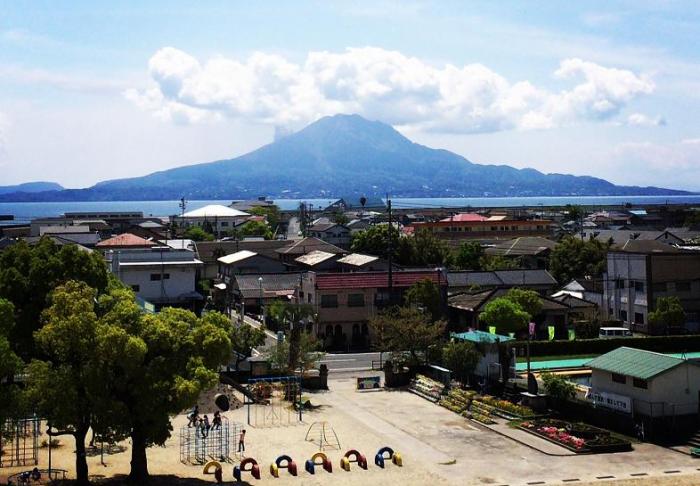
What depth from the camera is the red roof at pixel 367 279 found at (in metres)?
54.7

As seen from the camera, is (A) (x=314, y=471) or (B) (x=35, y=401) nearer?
(B) (x=35, y=401)

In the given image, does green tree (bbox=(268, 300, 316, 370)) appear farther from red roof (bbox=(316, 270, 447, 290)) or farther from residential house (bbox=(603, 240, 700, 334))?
residential house (bbox=(603, 240, 700, 334))

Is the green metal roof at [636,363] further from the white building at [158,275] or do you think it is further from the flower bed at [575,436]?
the white building at [158,275]

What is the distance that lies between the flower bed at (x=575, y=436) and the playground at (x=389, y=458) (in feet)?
1.71

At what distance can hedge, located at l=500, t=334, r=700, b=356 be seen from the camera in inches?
1870

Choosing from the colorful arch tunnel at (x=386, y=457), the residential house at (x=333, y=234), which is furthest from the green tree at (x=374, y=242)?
the colorful arch tunnel at (x=386, y=457)

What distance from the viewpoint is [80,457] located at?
2456 centimetres

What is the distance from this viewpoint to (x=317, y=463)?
93.5 feet

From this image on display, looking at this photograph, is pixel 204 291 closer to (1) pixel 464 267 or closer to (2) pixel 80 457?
(1) pixel 464 267

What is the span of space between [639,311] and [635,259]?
3473 millimetres

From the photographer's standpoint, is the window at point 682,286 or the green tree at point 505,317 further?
the window at point 682,286

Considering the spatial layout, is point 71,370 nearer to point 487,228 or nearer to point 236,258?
point 236,258

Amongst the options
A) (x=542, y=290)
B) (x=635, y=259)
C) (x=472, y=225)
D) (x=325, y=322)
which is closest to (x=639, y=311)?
(x=635, y=259)

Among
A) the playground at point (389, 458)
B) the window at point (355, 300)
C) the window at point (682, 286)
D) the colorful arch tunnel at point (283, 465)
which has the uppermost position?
the window at point (682, 286)
